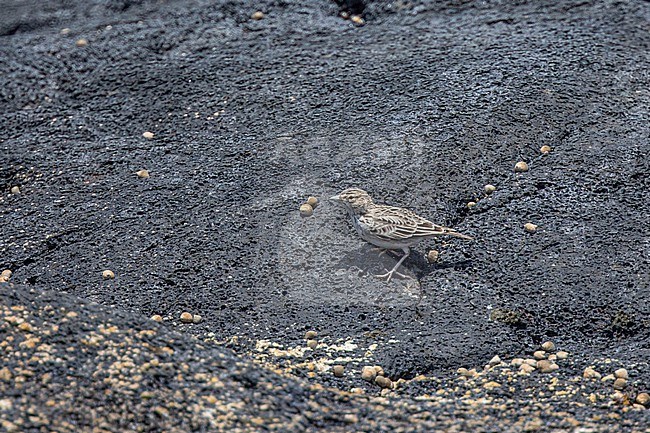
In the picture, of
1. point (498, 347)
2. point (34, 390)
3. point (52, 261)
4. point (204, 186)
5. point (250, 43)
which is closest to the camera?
point (34, 390)

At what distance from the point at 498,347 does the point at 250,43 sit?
4.73 m

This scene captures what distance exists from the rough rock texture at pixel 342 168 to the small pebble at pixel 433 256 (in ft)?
0.18

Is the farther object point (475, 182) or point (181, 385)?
point (475, 182)

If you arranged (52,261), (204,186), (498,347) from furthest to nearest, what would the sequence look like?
1. (204,186)
2. (52,261)
3. (498,347)

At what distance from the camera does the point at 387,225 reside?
5910mm

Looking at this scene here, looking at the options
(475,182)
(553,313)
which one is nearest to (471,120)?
(475,182)

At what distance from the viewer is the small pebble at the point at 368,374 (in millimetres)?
5262

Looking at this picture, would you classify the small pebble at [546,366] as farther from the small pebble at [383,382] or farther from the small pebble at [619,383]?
the small pebble at [383,382]

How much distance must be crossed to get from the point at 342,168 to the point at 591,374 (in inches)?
105

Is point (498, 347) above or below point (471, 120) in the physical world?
below

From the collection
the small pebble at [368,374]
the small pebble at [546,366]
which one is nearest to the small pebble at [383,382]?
the small pebble at [368,374]

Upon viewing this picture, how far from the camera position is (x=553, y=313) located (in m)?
5.63

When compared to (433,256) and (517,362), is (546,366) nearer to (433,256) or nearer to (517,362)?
(517,362)

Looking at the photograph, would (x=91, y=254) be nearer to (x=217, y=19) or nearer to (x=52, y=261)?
(x=52, y=261)
